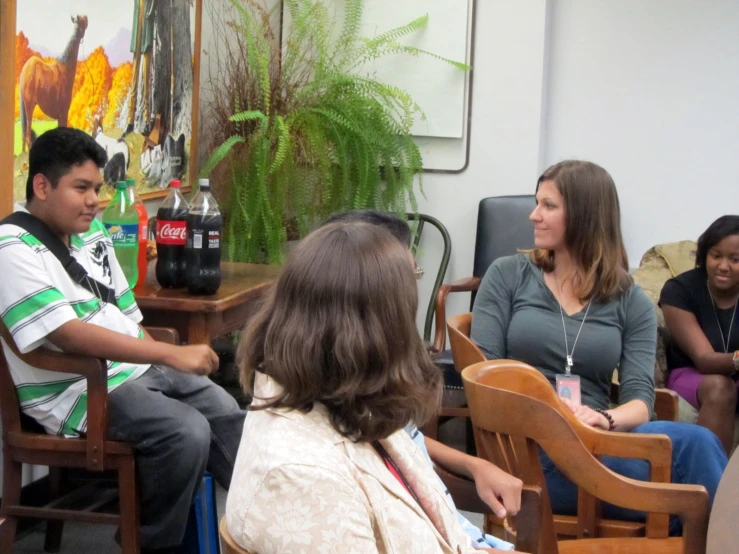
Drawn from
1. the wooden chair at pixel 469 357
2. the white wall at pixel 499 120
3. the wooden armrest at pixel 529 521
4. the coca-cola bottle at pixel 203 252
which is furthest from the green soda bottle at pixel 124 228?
the white wall at pixel 499 120

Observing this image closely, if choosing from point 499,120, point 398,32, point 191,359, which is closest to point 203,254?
point 191,359

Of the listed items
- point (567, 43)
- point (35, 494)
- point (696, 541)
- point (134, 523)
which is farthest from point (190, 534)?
point (567, 43)

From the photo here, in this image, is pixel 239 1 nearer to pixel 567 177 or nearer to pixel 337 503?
pixel 567 177

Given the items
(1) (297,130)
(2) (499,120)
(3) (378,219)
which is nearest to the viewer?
(3) (378,219)

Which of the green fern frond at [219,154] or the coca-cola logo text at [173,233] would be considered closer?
the coca-cola logo text at [173,233]

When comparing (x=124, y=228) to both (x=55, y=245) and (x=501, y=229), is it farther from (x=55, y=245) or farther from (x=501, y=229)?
(x=501, y=229)

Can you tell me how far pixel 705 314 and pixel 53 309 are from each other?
230cm

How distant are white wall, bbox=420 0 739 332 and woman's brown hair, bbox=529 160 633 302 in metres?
1.81

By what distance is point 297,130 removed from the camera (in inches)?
138

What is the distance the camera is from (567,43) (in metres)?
4.22

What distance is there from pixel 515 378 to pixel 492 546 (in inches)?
15.3

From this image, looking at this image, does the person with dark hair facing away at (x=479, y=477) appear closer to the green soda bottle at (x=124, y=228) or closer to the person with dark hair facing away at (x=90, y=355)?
the person with dark hair facing away at (x=90, y=355)

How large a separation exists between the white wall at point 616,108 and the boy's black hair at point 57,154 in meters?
2.26

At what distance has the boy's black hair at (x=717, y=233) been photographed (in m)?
3.17
